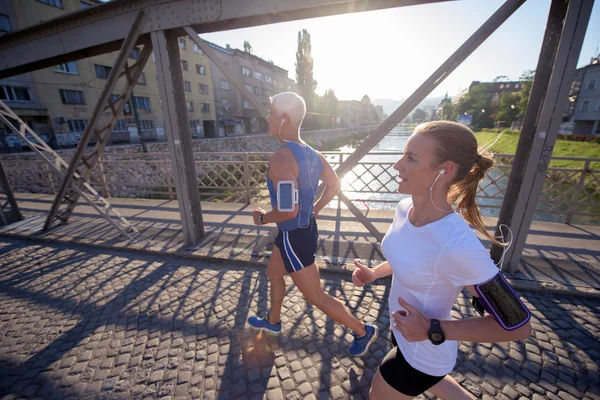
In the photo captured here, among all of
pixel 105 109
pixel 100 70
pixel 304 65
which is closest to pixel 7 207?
pixel 105 109

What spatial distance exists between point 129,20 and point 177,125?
5.23 ft

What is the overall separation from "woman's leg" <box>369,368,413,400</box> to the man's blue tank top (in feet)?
3.72

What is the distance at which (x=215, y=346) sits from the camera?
93.4 inches

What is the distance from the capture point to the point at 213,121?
121ft

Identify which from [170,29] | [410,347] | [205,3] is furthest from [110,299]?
[205,3]

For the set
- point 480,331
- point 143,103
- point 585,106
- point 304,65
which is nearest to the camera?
point 480,331

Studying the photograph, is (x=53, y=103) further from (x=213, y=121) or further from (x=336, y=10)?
(x=336, y=10)

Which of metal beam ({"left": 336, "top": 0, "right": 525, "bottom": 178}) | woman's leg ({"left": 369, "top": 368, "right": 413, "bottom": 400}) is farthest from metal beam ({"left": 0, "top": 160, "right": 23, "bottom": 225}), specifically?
woman's leg ({"left": 369, "top": 368, "right": 413, "bottom": 400})

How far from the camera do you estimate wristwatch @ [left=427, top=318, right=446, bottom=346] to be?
3.29 ft

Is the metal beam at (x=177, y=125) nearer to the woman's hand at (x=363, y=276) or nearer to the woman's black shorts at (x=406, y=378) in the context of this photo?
the woman's hand at (x=363, y=276)

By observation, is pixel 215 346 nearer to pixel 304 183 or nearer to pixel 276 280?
pixel 276 280

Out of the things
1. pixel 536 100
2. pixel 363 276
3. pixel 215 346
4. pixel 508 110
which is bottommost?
pixel 215 346

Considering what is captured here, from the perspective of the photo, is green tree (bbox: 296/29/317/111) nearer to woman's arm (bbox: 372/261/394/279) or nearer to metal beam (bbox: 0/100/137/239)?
metal beam (bbox: 0/100/137/239)

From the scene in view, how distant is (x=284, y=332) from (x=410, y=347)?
156 centimetres
